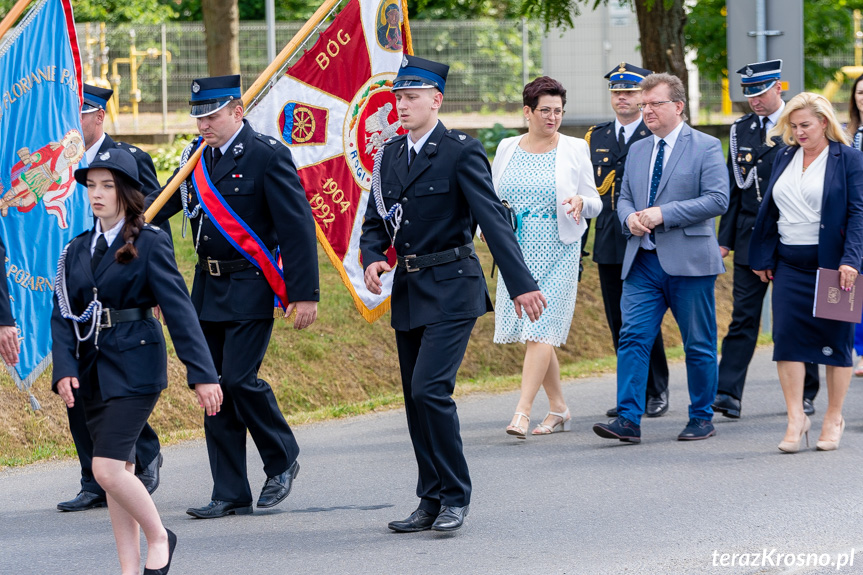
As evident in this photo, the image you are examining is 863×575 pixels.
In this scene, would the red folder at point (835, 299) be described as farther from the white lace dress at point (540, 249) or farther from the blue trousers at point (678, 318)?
the white lace dress at point (540, 249)

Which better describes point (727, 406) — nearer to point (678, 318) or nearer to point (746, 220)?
point (678, 318)

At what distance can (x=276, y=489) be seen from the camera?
6215 mm

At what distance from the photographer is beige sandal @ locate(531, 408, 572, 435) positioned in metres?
7.86

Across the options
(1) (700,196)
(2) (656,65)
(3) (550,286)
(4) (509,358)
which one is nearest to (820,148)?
→ (1) (700,196)

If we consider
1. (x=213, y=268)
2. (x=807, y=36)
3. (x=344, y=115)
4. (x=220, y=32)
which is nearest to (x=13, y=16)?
(x=344, y=115)

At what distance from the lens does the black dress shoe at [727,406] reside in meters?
8.20

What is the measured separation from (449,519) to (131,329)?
1695mm

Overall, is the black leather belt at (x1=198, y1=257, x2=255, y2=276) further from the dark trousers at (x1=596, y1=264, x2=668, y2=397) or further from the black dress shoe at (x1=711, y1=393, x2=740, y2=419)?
the black dress shoe at (x1=711, y1=393, x2=740, y2=419)

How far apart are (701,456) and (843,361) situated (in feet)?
3.30

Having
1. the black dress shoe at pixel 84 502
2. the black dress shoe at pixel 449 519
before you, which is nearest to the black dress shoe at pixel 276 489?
the black dress shoe at pixel 84 502

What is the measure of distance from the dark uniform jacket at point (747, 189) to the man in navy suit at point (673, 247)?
0.79 m

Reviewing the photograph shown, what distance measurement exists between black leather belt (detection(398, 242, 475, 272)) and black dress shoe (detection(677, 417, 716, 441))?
2368mm

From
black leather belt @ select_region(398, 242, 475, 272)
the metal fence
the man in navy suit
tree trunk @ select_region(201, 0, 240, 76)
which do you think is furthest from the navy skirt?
the metal fence

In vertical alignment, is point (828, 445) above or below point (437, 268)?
below
